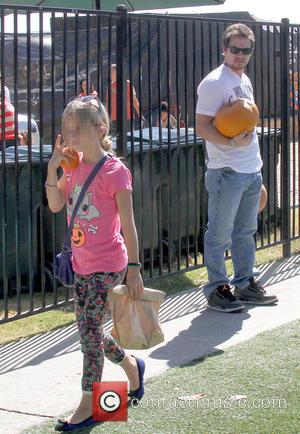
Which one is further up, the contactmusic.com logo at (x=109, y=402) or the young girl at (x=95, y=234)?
the young girl at (x=95, y=234)

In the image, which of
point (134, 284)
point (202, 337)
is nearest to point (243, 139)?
point (202, 337)

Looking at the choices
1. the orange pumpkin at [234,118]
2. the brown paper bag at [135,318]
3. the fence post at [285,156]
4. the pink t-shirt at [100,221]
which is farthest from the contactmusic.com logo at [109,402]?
the fence post at [285,156]

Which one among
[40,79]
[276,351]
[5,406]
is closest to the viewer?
[5,406]

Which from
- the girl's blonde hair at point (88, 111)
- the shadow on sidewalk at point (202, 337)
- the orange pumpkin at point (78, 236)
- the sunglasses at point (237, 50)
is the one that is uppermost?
the sunglasses at point (237, 50)

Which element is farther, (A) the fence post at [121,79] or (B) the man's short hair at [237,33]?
(A) the fence post at [121,79]

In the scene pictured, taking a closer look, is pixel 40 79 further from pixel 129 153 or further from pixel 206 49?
pixel 206 49

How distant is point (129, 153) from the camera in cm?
754

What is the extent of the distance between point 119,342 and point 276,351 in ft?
4.67

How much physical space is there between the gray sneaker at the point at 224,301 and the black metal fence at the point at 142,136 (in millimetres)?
814

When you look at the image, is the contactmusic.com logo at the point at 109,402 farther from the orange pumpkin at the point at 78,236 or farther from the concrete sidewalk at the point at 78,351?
the orange pumpkin at the point at 78,236

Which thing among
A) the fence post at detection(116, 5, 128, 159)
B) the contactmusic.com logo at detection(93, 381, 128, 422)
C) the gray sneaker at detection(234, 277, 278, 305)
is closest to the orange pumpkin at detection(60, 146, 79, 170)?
the contactmusic.com logo at detection(93, 381, 128, 422)

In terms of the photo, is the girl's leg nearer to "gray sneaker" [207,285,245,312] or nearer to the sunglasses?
→ "gray sneaker" [207,285,245,312]

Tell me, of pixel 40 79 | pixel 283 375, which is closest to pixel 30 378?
pixel 283 375

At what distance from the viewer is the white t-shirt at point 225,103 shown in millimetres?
6836
